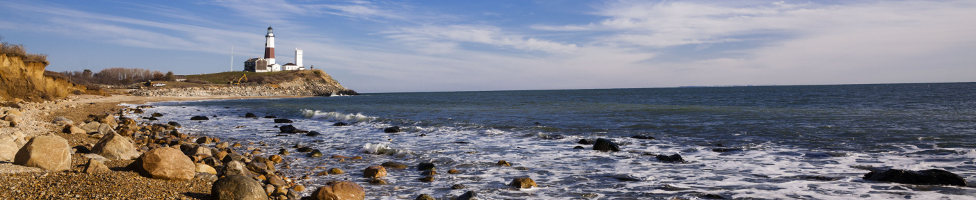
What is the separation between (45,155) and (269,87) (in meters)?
105

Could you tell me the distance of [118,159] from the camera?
8.44 m

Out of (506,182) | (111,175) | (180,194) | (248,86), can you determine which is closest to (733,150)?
(506,182)

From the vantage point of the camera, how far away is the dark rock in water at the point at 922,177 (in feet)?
25.6

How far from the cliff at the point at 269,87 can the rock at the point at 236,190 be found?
85783mm

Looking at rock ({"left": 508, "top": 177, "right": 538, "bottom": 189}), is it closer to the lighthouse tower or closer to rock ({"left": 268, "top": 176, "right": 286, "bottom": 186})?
rock ({"left": 268, "top": 176, "right": 286, "bottom": 186})

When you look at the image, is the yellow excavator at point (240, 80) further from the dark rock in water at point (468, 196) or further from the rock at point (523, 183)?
the dark rock in water at point (468, 196)

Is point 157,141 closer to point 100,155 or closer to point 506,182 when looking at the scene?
point 100,155

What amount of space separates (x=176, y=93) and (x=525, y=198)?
305 ft

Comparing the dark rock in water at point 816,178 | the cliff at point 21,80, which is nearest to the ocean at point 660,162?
the dark rock in water at point 816,178

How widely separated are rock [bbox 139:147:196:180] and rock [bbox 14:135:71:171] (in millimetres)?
866

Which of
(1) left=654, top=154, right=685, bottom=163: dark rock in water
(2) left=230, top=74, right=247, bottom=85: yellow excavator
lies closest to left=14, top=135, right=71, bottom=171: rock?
(1) left=654, top=154, right=685, bottom=163: dark rock in water

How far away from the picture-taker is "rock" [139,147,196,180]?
680 cm

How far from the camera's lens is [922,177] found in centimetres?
790

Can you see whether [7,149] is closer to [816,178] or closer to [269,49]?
[816,178]
